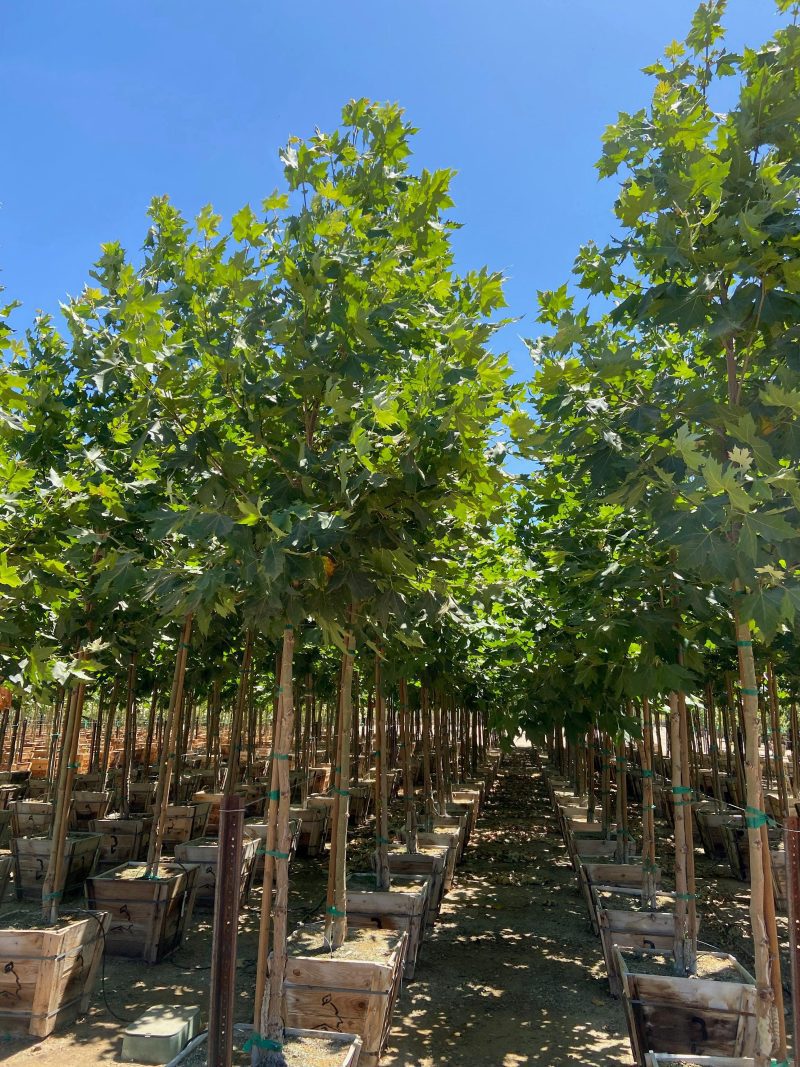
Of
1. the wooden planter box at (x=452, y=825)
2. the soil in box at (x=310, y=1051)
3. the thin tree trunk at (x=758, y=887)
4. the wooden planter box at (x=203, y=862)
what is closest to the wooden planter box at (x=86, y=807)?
the wooden planter box at (x=203, y=862)

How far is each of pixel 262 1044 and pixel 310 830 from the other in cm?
746

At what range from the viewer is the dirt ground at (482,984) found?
5094 millimetres

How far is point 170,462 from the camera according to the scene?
11.6 ft

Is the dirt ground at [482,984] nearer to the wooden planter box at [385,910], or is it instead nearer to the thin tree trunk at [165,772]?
the wooden planter box at [385,910]

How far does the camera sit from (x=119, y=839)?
30.6 feet

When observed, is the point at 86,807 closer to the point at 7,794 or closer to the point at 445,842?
the point at 7,794

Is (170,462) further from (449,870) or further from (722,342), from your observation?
(449,870)

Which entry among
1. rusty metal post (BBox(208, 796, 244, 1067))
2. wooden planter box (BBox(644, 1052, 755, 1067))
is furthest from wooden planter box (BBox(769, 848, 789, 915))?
rusty metal post (BBox(208, 796, 244, 1067))

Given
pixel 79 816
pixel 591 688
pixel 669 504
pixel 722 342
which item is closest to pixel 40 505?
pixel 669 504

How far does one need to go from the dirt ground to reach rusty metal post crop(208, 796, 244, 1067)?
3172mm

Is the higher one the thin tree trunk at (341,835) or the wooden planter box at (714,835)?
the thin tree trunk at (341,835)

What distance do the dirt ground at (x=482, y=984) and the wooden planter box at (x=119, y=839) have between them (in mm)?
1702

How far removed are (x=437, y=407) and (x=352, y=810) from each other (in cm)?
1185

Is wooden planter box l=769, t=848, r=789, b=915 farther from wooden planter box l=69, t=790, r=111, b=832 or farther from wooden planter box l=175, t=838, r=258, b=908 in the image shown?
wooden planter box l=69, t=790, r=111, b=832
